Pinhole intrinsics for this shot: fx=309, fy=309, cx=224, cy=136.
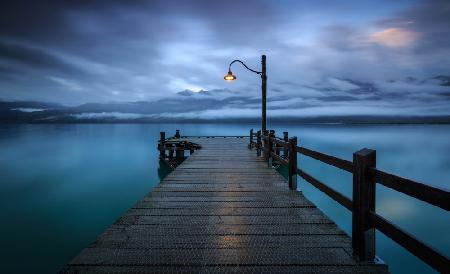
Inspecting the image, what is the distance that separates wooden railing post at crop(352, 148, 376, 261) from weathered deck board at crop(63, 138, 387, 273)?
0.16m

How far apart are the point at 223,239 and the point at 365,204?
179 cm

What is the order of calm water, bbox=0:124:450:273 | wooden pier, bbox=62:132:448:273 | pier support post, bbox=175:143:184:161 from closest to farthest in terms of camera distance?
wooden pier, bbox=62:132:448:273
calm water, bbox=0:124:450:273
pier support post, bbox=175:143:184:161

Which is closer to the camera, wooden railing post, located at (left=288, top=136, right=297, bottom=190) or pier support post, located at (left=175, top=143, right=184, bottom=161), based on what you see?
wooden railing post, located at (left=288, top=136, right=297, bottom=190)

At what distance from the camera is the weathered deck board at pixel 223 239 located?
3.34 meters

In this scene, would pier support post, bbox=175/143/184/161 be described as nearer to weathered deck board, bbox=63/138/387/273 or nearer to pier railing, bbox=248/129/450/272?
weathered deck board, bbox=63/138/387/273

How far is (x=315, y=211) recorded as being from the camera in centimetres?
525

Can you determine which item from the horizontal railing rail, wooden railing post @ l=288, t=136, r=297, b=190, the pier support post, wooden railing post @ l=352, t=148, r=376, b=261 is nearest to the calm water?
the pier support post

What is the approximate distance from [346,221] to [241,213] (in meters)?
10.8

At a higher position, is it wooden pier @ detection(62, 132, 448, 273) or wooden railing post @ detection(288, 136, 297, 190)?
wooden railing post @ detection(288, 136, 297, 190)

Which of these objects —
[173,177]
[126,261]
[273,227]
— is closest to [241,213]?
[273,227]

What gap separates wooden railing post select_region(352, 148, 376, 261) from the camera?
341 cm

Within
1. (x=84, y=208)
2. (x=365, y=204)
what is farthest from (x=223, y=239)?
(x=84, y=208)

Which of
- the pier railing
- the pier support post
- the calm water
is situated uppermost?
the pier railing

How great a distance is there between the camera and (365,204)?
3449 mm
